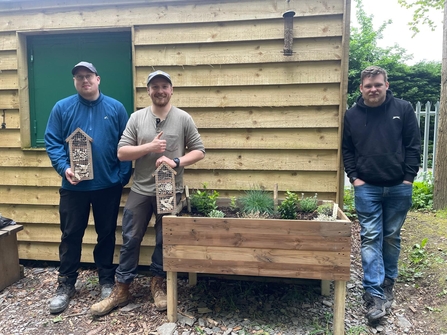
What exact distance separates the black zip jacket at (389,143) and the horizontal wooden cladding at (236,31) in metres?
0.80

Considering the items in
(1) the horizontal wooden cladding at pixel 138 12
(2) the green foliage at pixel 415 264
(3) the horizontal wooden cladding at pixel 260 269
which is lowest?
(2) the green foliage at pixel 415 264

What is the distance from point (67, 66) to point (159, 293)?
92.5 inches

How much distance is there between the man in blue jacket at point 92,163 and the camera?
2732 mm

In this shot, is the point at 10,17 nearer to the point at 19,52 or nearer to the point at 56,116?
the point at 19,52

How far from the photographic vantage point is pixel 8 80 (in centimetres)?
340

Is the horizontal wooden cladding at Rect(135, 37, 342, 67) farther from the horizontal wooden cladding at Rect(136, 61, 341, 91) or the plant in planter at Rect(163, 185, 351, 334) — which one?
the plant in planter at Rect(163, 185, 351, 334)

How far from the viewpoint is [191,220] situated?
2439 mm

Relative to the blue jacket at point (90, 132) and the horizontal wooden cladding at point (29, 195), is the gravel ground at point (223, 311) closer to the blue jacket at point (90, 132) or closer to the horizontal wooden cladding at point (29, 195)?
the horizontal wooden cladding at point (29, 195)

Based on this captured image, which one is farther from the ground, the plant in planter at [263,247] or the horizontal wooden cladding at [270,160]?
the horizontal wooden cladding at [270,160]

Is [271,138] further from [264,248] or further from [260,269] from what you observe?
[260,269]

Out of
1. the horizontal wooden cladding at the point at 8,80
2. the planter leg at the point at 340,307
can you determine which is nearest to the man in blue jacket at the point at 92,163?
the horizontal wooden cladding at the point at 8,80

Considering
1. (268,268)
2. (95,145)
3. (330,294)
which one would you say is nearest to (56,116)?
(95,145)

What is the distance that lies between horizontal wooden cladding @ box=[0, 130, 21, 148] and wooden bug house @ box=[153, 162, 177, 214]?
1860mm

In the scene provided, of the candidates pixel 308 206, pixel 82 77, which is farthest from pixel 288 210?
pixel 82 77
